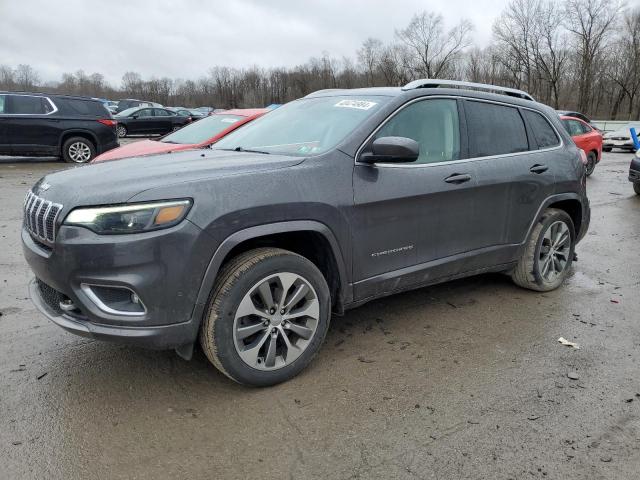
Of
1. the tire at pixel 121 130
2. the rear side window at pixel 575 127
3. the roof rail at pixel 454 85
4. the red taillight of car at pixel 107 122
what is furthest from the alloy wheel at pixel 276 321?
the tire at pixel 121 130

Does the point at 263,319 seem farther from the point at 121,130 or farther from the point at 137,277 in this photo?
the point at 121,130

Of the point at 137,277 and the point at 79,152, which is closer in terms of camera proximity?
the point at 137,277

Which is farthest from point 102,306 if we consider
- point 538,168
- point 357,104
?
point 538,168

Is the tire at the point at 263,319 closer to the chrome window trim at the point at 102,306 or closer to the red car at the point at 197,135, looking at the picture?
the chrome window trim at the point at 102,306

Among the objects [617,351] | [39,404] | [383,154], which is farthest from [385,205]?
[39,404]

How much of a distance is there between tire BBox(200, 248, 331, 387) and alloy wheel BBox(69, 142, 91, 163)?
12.5m

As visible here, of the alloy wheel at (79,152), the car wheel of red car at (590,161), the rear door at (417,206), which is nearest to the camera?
the rear door at (417,206)

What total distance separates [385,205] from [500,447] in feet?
5.16

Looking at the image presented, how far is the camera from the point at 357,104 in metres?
3.73

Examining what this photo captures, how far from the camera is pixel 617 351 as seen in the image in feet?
11.9

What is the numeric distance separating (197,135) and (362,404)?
6.21m

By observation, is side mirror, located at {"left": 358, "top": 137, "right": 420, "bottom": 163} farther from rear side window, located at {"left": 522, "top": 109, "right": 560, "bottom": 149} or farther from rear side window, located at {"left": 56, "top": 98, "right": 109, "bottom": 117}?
rear side window, located at {"left": 56, "top": 98, "right": 109, "bottom": 117}

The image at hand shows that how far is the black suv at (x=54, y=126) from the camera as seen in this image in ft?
41.9

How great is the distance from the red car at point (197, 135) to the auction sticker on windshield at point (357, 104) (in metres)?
4.04
